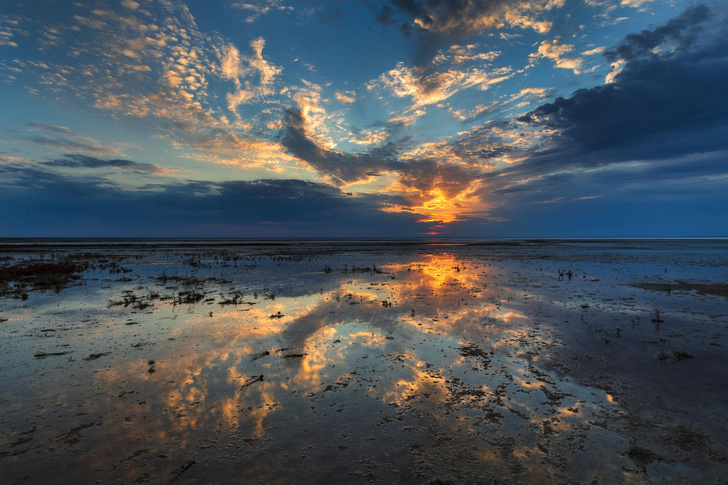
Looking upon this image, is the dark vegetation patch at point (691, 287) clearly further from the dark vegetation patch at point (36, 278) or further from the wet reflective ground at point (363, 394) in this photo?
the dark vegetation patch at point (36, 278)

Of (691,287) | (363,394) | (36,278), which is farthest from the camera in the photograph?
(36,278)

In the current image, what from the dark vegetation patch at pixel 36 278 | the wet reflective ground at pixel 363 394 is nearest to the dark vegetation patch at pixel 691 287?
the wet reflective ground at pixel 363 394

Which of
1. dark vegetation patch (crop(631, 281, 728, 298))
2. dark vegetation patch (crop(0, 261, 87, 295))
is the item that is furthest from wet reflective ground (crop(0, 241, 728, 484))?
dark vegetation patch (crop(0, 261, 87, 295))

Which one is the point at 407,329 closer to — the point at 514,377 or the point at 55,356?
the point at 514,377

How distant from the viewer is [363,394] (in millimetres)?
6996

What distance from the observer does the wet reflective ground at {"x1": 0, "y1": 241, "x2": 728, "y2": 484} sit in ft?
15.6

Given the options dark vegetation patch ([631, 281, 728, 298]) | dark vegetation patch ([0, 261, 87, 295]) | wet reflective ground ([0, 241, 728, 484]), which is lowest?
wet reflective ground ([0, 241, 728, 484])

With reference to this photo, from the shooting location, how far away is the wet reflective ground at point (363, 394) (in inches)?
187

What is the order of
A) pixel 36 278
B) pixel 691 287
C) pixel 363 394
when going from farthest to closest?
pixel 36 278
pixel 691 287
pixel 363 394

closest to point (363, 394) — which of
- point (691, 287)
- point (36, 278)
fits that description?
point (691, 287)

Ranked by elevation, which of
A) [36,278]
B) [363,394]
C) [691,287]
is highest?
[691,287]

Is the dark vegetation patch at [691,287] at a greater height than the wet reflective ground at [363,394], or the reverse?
the dark vegetation patch at [691,287]

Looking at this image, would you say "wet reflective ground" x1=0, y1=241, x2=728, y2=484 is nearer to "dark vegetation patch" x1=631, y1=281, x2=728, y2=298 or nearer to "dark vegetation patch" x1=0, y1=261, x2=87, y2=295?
"dark vegetation patch" x1=631, y1=281, x2=728, y2=298

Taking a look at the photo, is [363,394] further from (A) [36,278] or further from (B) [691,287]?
(A) [36,278]
